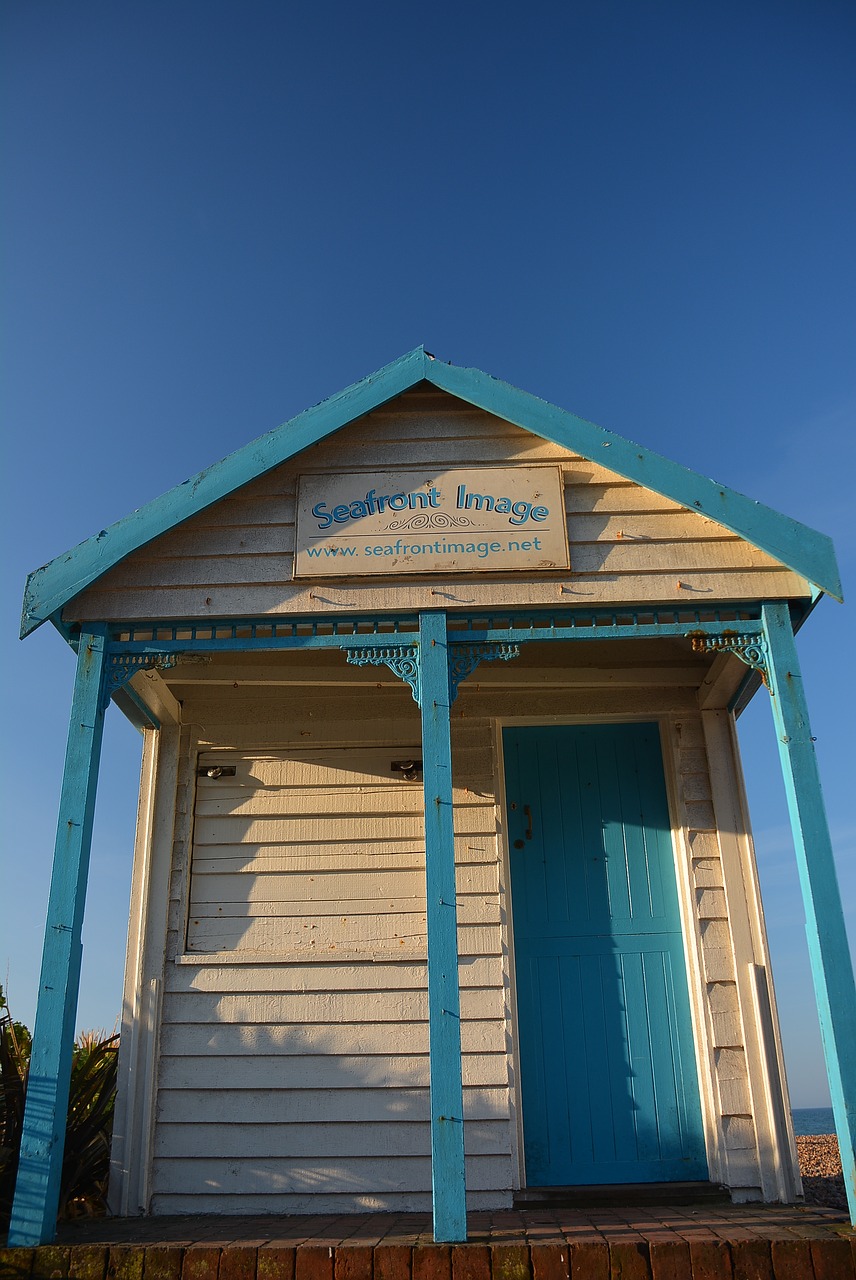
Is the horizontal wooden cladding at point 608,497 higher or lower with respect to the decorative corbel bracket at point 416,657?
higher


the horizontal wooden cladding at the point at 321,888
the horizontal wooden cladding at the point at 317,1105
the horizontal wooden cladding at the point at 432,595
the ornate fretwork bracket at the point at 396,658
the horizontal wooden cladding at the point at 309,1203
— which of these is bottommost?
the horizontal wooden cladding at the point at 309,1203

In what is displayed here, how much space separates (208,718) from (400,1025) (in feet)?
8.11

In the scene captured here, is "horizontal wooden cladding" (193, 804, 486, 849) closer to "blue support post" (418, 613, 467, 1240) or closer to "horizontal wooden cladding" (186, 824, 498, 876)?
"horizontal wooden cladding" (186, 824, 498, 876)

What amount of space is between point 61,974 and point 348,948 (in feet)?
6.63

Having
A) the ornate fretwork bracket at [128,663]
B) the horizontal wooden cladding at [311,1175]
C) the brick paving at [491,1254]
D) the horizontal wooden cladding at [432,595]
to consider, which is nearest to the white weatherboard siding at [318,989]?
the horizontal wooden cladding at [311,1175]

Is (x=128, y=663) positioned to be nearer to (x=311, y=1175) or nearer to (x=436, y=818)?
(x=436, y=818)

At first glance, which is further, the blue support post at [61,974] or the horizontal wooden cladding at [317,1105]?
the horizontal wooden cladding at [317,1105]

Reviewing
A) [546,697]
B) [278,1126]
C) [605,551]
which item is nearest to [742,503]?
[605,551]

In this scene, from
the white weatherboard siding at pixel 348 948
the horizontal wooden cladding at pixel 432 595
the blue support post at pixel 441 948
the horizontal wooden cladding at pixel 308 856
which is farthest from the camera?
the horizontal wooden cladding at pixel 308 856

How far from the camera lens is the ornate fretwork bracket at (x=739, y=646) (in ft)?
19.0

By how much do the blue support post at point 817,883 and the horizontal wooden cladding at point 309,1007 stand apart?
2.13m

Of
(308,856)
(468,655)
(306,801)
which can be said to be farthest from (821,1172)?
(468,655)

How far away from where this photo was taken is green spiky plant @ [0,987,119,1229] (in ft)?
19.2

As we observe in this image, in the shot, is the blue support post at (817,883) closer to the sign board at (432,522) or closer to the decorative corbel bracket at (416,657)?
the sign board at (432,522)
